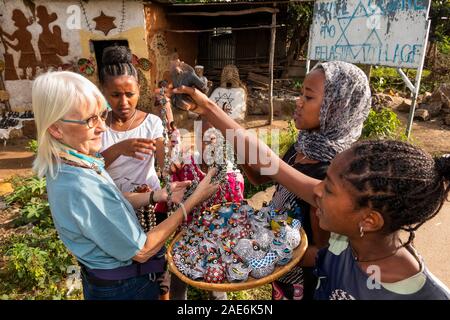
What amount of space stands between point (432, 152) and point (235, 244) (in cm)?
632

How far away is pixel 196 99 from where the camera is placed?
1.59m

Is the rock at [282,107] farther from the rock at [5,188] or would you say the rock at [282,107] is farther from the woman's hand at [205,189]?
→ the woman's hand at [205,189]

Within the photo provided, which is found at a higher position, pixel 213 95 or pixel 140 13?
pixel 140 13

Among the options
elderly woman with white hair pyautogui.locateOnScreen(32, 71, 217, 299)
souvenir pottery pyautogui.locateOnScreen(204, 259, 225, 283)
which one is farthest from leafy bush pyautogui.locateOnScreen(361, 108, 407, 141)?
elderly woman with white hair pyautogui.locateOnScreen(32, 71, 217, 299)

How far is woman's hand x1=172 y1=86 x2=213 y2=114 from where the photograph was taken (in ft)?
5.03

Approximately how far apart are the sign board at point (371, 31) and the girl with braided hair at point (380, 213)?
3.27m

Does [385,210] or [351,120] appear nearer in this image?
[385,210]

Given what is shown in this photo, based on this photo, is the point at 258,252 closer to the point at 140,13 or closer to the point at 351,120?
the point at 351,120

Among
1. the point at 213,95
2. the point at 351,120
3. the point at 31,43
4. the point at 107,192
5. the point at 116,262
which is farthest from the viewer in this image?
the point at 213,95

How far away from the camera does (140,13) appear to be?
775 centimetres

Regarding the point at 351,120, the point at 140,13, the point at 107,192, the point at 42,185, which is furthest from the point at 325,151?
the point at 140,13

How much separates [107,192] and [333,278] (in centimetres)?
109

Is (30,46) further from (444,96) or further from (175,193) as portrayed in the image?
(444,96)
